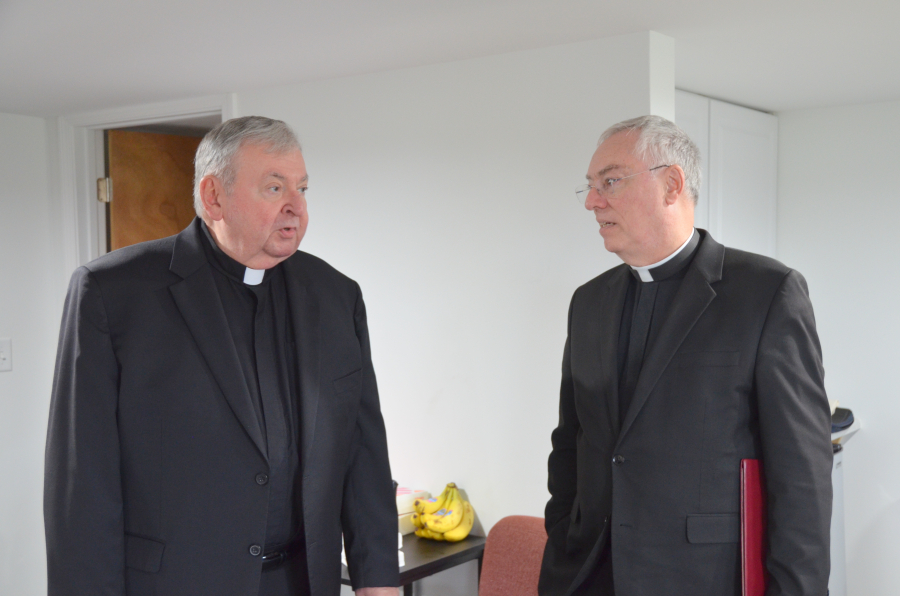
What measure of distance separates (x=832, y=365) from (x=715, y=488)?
2354mm

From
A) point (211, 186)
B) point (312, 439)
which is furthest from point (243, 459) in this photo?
point (211, 186)

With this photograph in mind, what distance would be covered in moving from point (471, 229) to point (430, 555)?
1025 mm

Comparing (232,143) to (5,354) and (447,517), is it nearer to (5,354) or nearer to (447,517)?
(447,517)

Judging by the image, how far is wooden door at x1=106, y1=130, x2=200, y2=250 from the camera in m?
3.79

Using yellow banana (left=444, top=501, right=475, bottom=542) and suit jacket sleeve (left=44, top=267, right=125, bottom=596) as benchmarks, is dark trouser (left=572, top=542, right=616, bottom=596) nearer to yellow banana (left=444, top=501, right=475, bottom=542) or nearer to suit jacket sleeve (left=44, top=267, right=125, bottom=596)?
suit jacket sleeve (left=44, top=267, right=125, bottom=596)

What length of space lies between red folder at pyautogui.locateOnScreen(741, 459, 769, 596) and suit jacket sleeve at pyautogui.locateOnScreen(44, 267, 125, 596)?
3.45ft

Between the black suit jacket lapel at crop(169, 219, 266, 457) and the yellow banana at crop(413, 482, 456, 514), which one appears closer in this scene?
the black suit jacket lapel at crop(169, 219, 266, 457)

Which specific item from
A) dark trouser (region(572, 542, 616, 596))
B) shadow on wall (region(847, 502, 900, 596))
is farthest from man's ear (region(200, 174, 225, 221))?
shadow on wall (region(847, 502, 900, 596))

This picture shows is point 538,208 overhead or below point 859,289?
overhead

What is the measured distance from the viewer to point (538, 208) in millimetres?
2539

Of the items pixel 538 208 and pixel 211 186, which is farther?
pixel 538 208

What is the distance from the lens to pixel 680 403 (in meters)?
1.50

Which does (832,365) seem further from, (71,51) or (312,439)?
(71,51)

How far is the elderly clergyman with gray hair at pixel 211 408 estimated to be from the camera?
1.41 m
